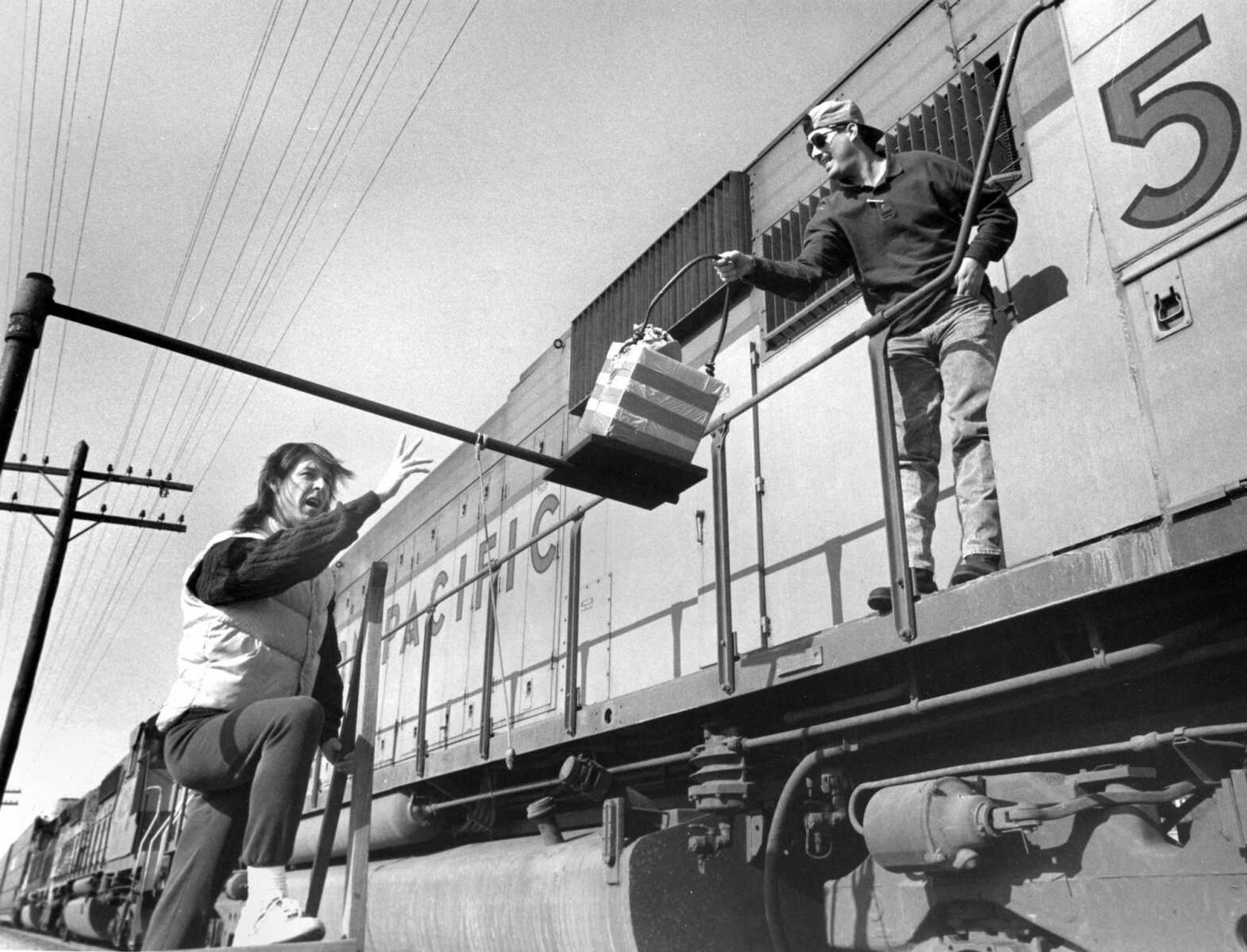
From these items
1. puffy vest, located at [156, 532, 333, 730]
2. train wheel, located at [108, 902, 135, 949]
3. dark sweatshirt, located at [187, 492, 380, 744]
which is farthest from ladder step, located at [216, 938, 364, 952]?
train wheel, located at [108, 902, 135, 949]

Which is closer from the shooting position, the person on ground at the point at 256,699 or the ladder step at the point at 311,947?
the ladder step at the point at 311,947

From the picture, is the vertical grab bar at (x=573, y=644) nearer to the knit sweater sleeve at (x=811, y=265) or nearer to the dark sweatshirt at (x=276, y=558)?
the knit sweater sleeve at (x=811, y=265)

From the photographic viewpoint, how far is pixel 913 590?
251 cm

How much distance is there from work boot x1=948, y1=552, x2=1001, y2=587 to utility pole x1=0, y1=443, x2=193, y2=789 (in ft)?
10.8

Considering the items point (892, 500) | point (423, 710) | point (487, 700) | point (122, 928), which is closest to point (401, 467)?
point (892, 500)

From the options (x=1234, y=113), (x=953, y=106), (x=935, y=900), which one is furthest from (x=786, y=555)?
(x=1234, y=113)

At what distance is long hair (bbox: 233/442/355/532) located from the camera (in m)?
2.58

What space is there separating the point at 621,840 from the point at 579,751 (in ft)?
2.34

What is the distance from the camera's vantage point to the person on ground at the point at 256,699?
211cm

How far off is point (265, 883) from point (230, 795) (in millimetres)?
347

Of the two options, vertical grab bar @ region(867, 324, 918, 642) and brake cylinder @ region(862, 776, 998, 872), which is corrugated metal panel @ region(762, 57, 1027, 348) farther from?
brake cylinder @ region(862, 776, 998, 872)

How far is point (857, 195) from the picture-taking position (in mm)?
3516

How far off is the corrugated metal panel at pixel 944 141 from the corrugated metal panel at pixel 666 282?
0.49 meters

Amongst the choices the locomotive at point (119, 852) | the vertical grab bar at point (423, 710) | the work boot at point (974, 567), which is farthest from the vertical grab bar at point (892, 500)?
the locomotive at point (119, 852)
